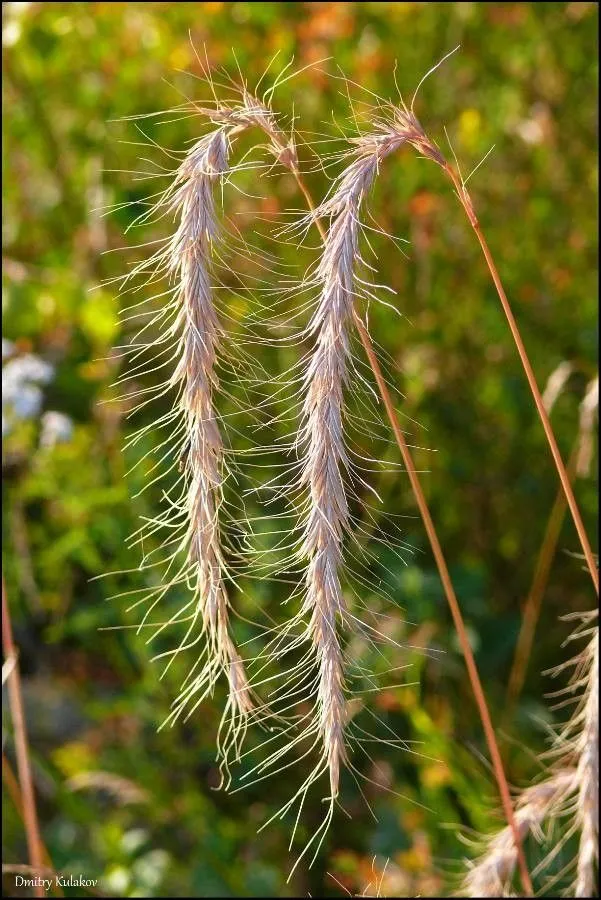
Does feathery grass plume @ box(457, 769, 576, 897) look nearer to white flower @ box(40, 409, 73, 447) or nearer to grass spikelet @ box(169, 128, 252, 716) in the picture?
grass spikelet @ box(169, 128, 252, 716)

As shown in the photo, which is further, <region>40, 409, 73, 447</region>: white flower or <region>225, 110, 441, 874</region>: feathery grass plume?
<region>40, 409, 73, 447</region>: white flower

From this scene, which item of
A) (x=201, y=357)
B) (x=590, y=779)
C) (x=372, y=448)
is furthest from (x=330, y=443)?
(x=372, y=448)

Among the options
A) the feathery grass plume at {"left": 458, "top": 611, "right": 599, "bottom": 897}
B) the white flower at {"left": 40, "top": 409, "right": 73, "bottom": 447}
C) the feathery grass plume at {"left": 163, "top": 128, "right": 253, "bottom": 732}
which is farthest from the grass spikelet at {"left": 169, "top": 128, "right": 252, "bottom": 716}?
the white flower at {"left": 40, "top": 409, "right": 73, "bottom": 447}

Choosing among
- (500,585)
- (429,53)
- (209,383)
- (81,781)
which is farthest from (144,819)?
(429,53)

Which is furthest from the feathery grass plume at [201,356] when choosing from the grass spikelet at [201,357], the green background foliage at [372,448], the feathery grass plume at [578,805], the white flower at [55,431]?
the white flower at [55,431]

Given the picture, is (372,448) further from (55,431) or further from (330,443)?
(330,443)

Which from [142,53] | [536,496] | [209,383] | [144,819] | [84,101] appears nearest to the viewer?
[209,383]

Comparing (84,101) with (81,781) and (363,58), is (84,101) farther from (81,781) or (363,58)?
(81,781)

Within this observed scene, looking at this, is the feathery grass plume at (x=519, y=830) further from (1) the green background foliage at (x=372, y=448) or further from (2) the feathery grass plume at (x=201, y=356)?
(2) the feathery grass plume at (x=201, y=356)
